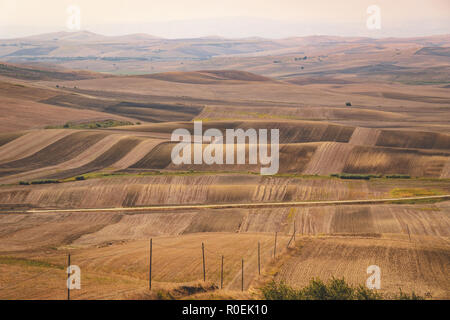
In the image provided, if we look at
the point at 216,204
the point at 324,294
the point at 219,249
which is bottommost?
the point at 216,204

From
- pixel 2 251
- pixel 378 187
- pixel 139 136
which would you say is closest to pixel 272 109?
pixel 139 136

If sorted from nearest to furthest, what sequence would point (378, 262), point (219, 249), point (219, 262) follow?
point (378, 262), point (219, 262), point (219, 249)

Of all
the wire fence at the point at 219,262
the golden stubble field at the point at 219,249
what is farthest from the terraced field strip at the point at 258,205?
the wire fence at the point at 219,262

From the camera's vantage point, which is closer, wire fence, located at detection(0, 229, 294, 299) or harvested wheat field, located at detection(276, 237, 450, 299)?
wire fence, located at detection(0, 229, 294, 299)

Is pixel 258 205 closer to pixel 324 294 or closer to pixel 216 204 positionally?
pixel 216 204

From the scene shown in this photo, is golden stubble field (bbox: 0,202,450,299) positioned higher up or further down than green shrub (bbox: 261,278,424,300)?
further down

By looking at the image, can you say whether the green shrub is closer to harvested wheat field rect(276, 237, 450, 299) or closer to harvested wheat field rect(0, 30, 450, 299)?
harvested wheat field rect(0, 30, 450, 299)

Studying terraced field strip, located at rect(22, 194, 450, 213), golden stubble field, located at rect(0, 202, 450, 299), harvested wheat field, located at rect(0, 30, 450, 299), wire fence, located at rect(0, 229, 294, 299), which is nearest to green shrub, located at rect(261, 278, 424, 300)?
harvested wheat field, located at rect(0, 30, 450, 299)

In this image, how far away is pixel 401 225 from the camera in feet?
132

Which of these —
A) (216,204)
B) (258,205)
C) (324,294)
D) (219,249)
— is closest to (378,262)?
(324,294)

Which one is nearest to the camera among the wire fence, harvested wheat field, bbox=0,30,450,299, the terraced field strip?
the wire fence

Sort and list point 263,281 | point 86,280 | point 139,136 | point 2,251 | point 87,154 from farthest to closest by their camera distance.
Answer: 1. point 139,136
2. point 87,154
3. point 2,251
4. point 263,281
5. point 86,280
